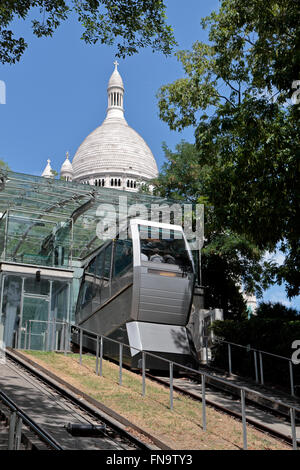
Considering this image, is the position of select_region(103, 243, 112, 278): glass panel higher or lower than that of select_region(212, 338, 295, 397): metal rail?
higher

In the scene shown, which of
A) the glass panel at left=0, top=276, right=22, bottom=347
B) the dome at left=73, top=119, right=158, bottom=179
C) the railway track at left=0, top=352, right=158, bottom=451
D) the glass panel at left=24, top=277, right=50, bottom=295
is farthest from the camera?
the dome at left=73, top=119, right=158, bottom=179

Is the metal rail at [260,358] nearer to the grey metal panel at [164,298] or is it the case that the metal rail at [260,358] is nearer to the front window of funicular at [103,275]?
the grey metal panel at [164,298]

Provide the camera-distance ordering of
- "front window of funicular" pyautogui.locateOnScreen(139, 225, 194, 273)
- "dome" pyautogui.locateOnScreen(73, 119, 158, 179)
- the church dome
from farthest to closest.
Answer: "dome" pyautogui.locateOnScreen(73, 119, 158, 179), the church dome, "front window of funicular" pyautogui.locateOnScreen(139, 225, 194, 273)

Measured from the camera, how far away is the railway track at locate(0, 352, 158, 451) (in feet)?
31.9

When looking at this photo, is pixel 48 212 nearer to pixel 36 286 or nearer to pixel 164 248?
pixel 36 286

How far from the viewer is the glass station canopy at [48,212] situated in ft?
79.4

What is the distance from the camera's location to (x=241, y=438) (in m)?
11.1

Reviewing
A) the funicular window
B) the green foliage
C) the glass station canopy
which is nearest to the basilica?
the glass station canopy

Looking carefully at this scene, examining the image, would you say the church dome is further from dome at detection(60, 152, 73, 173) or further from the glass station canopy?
the glass station canopy

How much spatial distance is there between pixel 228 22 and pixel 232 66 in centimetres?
131

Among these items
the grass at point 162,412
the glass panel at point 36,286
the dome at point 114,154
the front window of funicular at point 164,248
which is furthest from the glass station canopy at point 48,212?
the dome at point 114,154

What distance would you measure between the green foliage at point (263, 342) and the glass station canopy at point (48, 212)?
7.19 meters

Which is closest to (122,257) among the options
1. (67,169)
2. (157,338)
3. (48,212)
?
(157,338)

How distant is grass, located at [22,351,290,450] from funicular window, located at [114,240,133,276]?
3.14 meters
